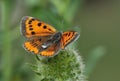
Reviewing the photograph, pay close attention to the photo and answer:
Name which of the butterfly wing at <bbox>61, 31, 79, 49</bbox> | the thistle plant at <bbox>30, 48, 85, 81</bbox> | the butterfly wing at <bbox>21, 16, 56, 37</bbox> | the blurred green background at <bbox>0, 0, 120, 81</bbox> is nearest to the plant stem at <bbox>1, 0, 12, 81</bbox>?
the blurred green background at <bbox>0, 0, 120, 81</bbox>

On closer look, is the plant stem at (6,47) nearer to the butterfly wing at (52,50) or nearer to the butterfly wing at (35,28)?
the butterfly wing at (35,28)

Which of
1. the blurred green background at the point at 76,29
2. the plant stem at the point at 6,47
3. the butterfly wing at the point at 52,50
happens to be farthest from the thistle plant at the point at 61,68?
the plant stem at the point at 6,47

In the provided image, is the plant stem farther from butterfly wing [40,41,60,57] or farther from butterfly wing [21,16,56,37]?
butterfly wing [40,41,60,57]

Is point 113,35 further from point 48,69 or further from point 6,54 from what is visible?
point 48,69

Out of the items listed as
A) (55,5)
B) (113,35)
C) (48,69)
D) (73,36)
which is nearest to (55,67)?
(48,69)

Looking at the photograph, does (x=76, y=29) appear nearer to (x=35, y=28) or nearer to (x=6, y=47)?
(x=35, y=28)

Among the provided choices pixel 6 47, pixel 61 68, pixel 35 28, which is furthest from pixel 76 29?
pixel 6 47

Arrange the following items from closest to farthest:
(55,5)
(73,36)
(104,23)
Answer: (73,36), (55,5), (104,23)
